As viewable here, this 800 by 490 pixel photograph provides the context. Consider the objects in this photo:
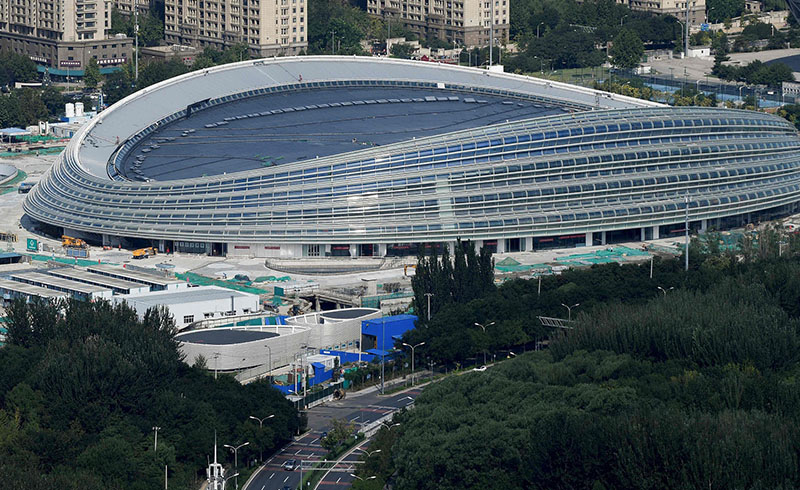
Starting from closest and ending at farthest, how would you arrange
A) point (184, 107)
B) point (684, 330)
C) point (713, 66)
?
1. point (684, 330)
2. point (184, 107)
3. point (713, 66)

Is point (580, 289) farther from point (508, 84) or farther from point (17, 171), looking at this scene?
point (17, 171)

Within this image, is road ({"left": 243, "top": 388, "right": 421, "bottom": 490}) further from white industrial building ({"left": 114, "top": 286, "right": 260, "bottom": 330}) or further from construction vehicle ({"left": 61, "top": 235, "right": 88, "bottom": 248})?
construction vehicle ({"left": 61, "top": 235, "right": 88, "bottom": 248})

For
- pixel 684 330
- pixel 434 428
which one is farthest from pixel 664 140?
pixel 434 428

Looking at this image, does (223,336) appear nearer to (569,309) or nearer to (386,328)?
(386,328)

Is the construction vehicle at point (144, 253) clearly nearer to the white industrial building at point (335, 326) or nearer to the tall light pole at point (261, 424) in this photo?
the white industrial building at point (335, 326)

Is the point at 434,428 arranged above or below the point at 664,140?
below

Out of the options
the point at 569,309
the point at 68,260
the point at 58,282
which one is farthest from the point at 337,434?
the point at 68,260
